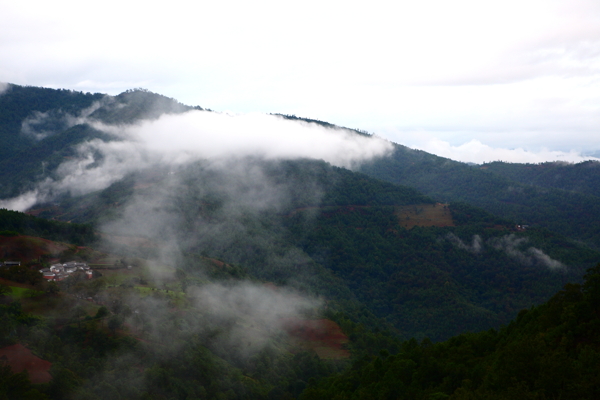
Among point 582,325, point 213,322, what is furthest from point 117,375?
point 582,325

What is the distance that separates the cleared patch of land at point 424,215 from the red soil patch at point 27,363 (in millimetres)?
135320

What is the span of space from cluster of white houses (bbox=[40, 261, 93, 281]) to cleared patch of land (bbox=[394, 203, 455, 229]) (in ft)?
391

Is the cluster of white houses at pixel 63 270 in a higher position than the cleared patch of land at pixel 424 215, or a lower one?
lower

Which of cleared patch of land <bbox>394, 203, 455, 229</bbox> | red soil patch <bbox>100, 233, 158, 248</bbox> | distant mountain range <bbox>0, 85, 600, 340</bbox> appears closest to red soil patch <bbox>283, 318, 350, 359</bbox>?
distant mountain range <bbox>0, 85, 600, 340</bbox>

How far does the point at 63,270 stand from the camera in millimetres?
63750

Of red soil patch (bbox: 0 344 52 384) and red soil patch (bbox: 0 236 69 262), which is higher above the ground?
red soil patch (bbox: 0 236 69 262)

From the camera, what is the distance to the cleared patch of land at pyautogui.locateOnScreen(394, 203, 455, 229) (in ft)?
516

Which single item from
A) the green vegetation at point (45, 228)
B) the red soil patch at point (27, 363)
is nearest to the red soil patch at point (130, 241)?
the green vegetation at point (45, 228)

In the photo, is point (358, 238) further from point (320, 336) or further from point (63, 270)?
point (63, 270)

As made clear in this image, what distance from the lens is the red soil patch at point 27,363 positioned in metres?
37.4

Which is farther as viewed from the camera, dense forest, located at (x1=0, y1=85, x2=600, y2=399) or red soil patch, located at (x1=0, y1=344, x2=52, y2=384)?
red soil patch, located at (x1=0, y1=344, x2=52, y2=384)

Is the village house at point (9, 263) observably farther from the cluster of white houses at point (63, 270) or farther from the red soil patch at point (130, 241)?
the red soil patch at point (130, 241)

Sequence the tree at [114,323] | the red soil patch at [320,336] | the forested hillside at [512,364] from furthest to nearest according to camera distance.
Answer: the red soil patch at [320,336], the tree at [114,323], the forested hillside at [512,364]

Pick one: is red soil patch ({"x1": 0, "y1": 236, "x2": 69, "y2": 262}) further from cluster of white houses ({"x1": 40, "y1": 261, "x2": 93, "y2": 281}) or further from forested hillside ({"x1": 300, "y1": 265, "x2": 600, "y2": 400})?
forested hillside ({"x1": 300, "y1": 265, "x2": 600, "y2": 400})
